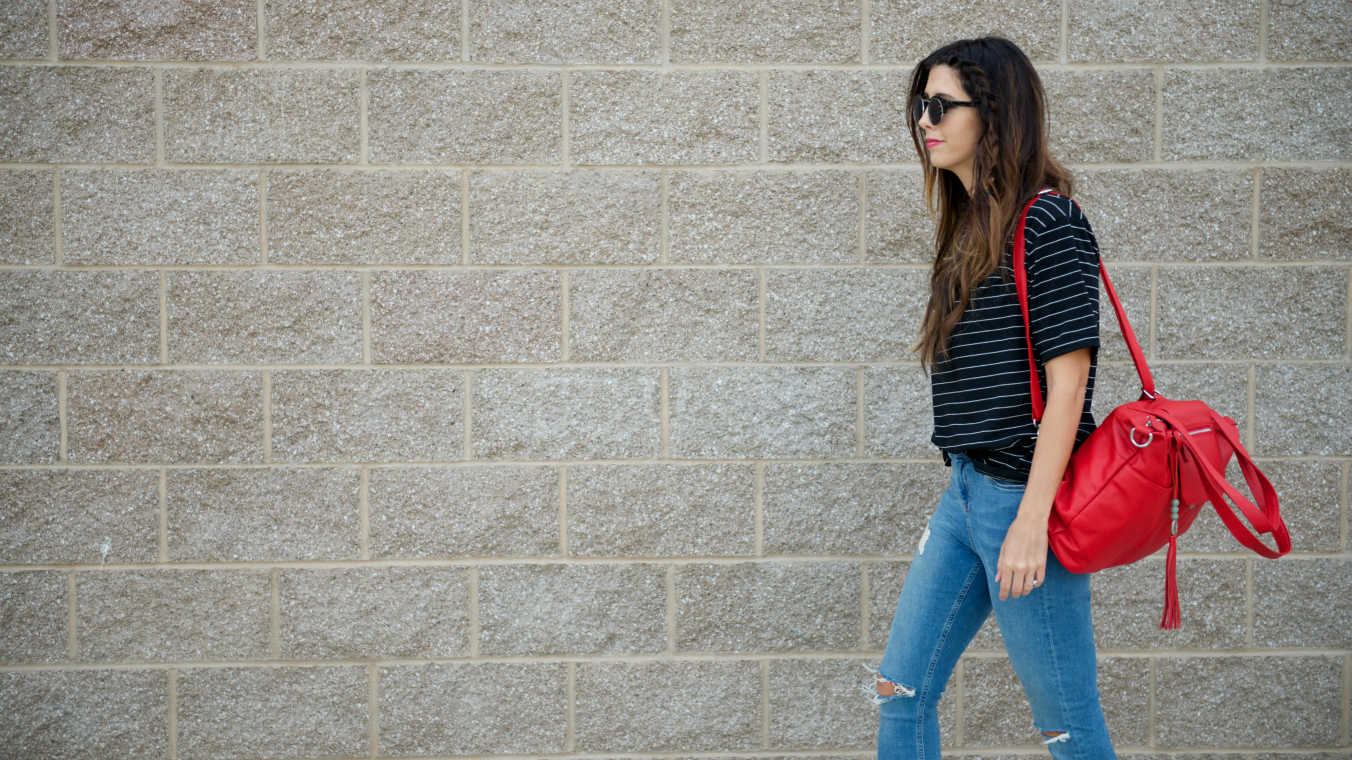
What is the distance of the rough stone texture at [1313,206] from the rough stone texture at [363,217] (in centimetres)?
244

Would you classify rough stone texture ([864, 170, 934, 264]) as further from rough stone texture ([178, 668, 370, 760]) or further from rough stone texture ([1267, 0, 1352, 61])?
rough stone texture ([178, 668, 370, 760])

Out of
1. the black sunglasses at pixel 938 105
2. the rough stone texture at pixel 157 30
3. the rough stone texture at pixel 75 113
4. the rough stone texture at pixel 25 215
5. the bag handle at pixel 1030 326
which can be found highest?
the rough stone texture at pixel 157 30

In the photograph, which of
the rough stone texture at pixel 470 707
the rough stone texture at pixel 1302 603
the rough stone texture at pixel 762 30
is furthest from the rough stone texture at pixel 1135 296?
the rough stone texture at pixel 470 707

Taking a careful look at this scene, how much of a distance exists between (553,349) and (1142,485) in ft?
5.25

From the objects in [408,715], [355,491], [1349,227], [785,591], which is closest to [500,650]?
[408,715]

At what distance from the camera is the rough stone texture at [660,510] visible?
260 cm

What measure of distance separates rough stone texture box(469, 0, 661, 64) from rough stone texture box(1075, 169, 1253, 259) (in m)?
1.37

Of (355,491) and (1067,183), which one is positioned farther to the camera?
(355,491)

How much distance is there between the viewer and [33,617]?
2555 millimetres

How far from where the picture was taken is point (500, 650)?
261 cm

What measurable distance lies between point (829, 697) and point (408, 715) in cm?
127

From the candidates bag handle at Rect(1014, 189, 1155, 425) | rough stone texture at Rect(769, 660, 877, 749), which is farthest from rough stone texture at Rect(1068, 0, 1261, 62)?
rough stone texture at Rect(769, 660, 877, 749)

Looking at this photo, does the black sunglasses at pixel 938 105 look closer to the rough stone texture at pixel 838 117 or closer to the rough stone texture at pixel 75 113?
the rough stone texture at pixel 838 117

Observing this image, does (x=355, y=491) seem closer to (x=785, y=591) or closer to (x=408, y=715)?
(x=408, y=715)
